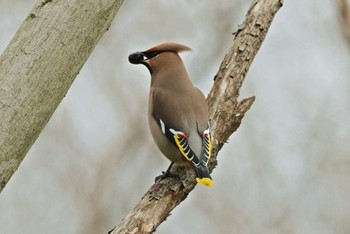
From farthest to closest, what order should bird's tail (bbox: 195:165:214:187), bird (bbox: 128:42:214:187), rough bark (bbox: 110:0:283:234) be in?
1. bird (bbox: 128:42:214:187)
2. bird's tail (bbox: 195:165:214:187)
3. rough bark (bbox: 110:0:283:234)

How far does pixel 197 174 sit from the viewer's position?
3.75m

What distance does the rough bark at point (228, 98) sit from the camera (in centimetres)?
358

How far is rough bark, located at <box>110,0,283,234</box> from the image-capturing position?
358 centimetres

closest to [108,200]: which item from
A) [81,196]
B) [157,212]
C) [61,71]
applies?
[81,196]

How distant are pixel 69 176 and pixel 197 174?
3.50 m

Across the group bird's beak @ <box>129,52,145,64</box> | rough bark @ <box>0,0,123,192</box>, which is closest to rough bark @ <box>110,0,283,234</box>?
bird's beak @ <box>129,52,145,64</box>

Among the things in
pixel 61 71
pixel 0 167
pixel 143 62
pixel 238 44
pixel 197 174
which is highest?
pixel 238 44

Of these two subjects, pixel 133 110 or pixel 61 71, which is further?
pixel 133 110

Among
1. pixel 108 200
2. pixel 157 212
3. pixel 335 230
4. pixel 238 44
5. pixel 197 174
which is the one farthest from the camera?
pixel 108 200

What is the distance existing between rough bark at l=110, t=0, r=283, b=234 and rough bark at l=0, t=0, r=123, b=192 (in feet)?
A: 4.24

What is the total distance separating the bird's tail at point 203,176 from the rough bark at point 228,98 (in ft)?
0.31

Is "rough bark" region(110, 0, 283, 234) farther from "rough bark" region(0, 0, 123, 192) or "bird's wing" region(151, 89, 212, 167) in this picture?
"rough bark" region(0, 0, 123, 192)

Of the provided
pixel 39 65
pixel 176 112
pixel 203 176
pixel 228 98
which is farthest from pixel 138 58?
pixel 39 65

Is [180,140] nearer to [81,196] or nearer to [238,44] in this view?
[238,44]
